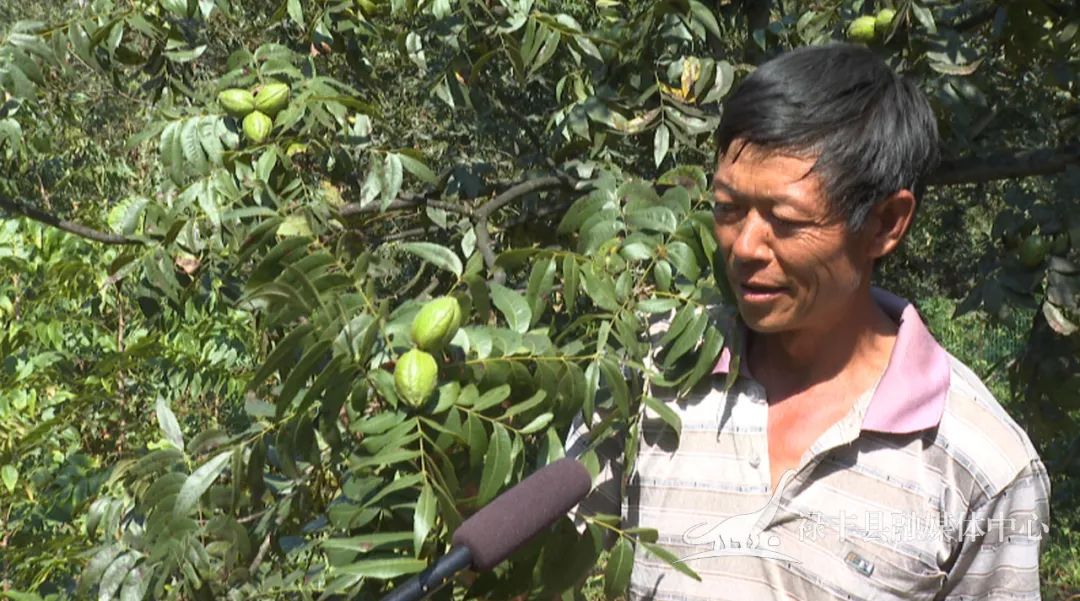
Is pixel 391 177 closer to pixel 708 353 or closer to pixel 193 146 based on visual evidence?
pixel 193 146

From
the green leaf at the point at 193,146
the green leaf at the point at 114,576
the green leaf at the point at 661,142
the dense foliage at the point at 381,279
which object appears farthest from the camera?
the green leaf at the point at 661,142

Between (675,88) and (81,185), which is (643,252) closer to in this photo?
(675,88)

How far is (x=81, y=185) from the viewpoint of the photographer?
5.40 m

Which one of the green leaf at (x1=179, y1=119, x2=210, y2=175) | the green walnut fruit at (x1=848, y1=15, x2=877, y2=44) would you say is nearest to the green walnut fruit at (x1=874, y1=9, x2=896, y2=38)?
the green walnut fruit at (x1=848, y1=15, x2=877, y2=44)

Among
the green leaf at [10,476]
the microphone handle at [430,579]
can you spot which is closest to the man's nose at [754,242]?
the microphone handle at [430,579]

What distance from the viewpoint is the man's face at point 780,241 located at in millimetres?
1431

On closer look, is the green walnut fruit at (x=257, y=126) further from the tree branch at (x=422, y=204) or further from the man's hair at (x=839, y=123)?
the man's hair at (x=839, y=123)

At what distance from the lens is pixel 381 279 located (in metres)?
2.39

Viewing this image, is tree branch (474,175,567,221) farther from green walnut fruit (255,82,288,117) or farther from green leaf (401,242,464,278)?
green leaf (401,242,464,278)

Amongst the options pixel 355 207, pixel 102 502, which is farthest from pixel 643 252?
pixel 102 502

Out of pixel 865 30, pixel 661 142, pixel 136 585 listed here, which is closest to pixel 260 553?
pixel 136 585

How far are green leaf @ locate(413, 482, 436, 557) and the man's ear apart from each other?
0.60 m

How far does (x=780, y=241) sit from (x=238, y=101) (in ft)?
2.59

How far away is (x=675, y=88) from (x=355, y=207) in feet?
2.23
